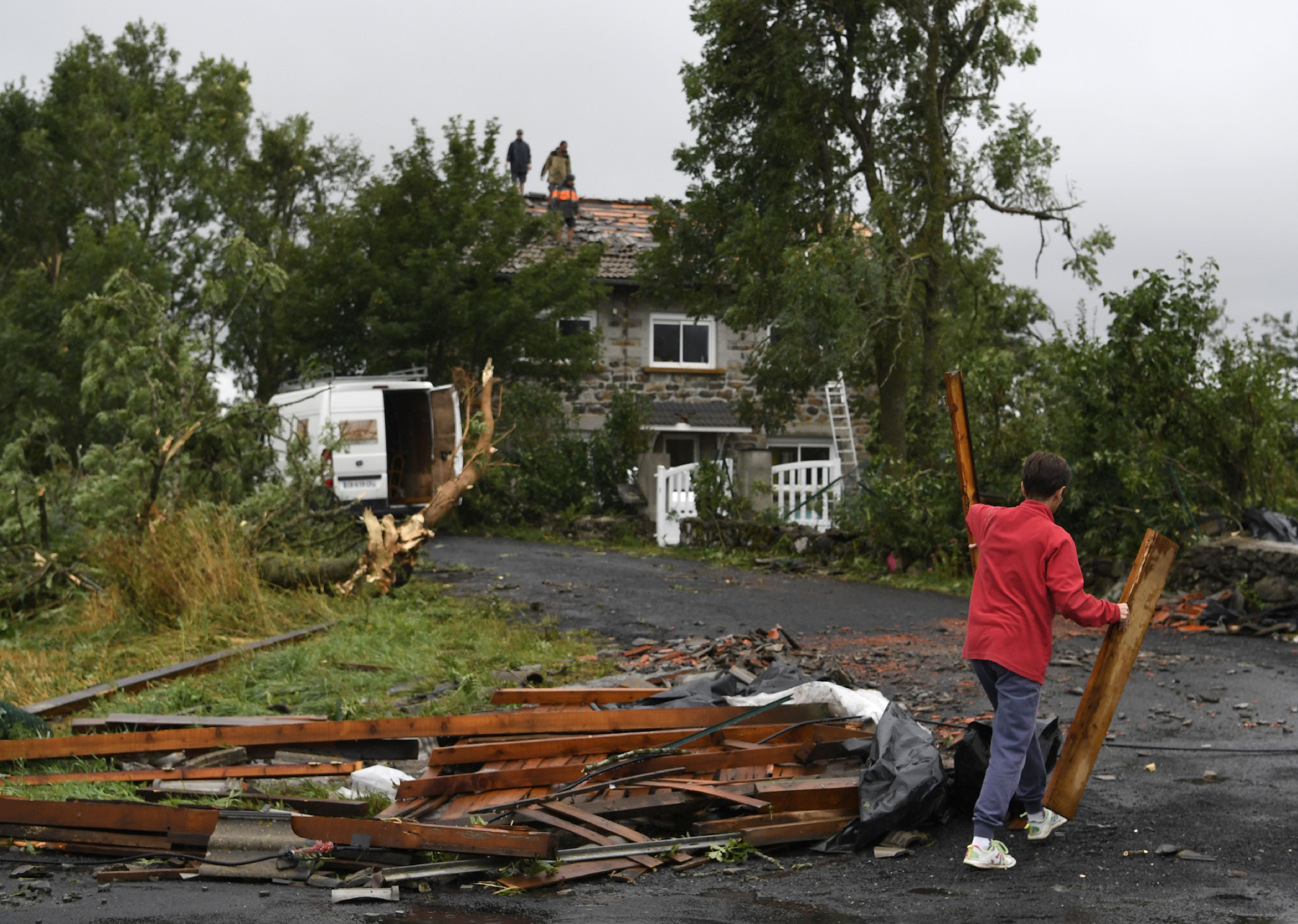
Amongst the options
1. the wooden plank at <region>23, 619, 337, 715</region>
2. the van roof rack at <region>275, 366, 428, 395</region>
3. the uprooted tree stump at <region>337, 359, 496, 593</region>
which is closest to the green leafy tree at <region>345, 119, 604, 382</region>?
the van roof rack at <region>275, 366, 428, 395</region>

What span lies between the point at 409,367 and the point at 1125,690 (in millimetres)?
18829

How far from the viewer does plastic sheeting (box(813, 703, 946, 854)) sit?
521 centimetres

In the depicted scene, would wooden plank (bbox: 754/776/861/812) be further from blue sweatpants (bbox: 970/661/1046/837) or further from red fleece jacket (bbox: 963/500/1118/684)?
red fleece jacket (bbox: 963/500/1118/684)

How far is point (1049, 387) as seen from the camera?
15.0 m

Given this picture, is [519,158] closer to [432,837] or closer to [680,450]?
[680,450]

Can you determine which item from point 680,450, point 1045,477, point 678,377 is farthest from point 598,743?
point 678,377

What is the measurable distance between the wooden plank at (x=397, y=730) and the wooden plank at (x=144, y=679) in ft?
3.61

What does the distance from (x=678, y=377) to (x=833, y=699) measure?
23.4m

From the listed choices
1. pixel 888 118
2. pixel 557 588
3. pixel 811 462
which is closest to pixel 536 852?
pixel 557 588

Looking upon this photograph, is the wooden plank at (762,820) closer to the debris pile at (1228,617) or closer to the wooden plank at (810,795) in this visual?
the wooden plank at (810,795)

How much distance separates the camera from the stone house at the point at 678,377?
2881 cm

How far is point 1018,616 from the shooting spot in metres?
4.97

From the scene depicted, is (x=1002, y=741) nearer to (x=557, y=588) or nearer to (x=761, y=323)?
(x=557, y=588)

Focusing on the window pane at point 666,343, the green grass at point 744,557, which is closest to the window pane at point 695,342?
the window pane at point 666,343
